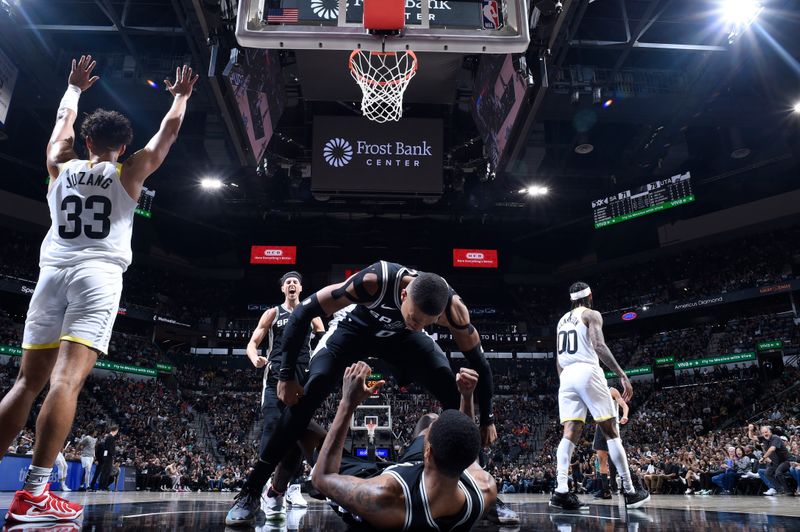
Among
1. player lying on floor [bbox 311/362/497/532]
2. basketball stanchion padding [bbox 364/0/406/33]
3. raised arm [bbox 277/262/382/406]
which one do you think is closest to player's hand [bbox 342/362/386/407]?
player lying on floor [bbox 311/362/497/532]

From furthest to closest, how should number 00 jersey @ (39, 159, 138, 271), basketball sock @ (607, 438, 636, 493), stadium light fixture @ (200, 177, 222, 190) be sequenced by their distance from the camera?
stadium light fixture @ (200, 177, 222, 190)
basketball sock @ (607, 438, 636, 493)
number 00 jersey @ (39, 159, 138, 271)

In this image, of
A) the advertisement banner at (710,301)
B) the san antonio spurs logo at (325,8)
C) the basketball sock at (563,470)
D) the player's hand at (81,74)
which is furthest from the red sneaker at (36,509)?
the advertisement banner at (710,301)

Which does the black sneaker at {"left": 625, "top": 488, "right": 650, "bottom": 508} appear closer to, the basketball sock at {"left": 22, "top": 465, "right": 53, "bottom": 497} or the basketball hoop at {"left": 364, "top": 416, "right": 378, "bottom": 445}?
the basketball sock at {"left": 22, "top": 465, "right": 53, "bottom": 497}

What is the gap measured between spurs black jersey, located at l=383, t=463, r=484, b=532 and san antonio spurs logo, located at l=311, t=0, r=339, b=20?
5049 millimetres

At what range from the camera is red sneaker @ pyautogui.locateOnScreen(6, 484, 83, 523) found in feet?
9.51

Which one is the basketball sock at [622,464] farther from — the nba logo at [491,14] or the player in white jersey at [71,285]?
the nba logo at [491,14]

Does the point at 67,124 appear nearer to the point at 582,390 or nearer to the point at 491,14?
the point at 491,14

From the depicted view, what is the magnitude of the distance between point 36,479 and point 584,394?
4842mm

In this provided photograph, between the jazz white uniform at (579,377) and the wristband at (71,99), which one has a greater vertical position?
the wristband at (71,99)

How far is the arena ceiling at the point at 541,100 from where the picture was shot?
38.0 feet

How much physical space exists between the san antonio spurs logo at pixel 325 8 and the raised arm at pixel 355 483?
4685 millimetres

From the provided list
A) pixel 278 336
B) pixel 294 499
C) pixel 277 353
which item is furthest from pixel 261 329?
pixel 294 499

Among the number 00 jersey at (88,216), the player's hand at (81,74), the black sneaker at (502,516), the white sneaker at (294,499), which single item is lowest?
the white sneaker at (294,499)

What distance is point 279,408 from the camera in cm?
454
